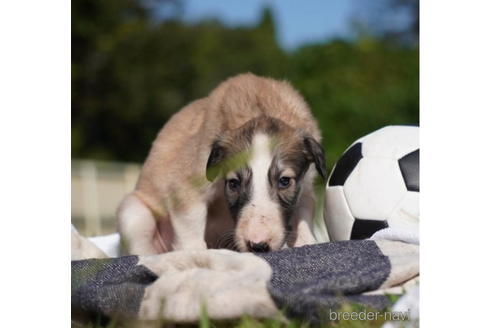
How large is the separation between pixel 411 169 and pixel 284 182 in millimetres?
745

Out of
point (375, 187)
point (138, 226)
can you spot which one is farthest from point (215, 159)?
point (138, 226)

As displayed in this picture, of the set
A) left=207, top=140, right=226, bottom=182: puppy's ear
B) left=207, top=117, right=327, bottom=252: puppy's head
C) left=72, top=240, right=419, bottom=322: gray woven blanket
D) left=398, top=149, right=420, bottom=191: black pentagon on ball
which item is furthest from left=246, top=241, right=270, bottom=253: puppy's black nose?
left=398, top=149, right=420, bottom=191: black pentagon on ball

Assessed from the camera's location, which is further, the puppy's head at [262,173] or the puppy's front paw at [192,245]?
the puppy's front paw at [192,245]

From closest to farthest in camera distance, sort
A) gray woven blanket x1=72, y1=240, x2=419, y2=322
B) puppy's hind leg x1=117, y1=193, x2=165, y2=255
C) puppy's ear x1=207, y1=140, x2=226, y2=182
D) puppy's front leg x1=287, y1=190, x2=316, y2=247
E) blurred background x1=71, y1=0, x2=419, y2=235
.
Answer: gray woven blanket x1=72, y1=240, x2=419, y2=322 < puppy's ear x1=207, y1=140, x2=226, y2=182 < puppy's front leg x1=287, y1=190, x2=316, y2=247 < puppy's hind leg x1=117, y1=193, x2=165, y2=255 < blurred background x1=71, y1=0, x2=419, y2=235

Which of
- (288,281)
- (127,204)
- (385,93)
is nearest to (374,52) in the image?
(385,93)

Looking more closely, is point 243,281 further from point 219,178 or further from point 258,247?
A: point 219,178

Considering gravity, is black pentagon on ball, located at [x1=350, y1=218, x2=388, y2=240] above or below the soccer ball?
below

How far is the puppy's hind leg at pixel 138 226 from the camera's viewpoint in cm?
511

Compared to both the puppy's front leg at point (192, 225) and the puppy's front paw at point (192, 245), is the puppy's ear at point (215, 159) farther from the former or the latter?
the puppy's front paw at point (192, 245)

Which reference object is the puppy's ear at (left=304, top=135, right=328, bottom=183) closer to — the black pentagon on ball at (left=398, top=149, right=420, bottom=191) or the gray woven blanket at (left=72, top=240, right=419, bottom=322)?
the black pentagon on ball at (left=398, top=149, right=420, bottom=191)

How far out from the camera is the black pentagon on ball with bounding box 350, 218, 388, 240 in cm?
421

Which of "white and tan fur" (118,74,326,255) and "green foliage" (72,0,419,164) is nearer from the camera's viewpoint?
"white and tan fur" (118,74,326,255)

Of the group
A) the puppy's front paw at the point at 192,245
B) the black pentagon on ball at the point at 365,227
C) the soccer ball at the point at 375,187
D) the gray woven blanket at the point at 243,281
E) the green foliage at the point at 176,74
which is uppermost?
the green foliage at the point at 176,74

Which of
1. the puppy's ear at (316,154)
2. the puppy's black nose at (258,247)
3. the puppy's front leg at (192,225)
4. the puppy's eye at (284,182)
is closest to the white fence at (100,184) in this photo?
the puppy's front leg at (192,225)
